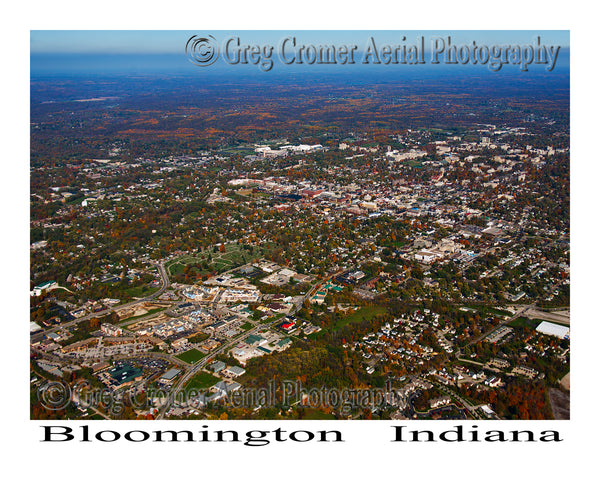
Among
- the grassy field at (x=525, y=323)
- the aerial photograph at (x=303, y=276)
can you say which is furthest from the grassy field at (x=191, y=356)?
the grassy field at (x=525, y=323)

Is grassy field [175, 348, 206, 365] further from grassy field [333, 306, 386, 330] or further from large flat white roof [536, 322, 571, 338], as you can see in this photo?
large flat white roof [536, 322, 571, 338]

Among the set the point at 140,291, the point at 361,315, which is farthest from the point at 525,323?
the point at 140,291

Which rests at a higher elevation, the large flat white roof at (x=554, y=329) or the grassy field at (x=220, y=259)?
the grassy field at (x=220, y=259)

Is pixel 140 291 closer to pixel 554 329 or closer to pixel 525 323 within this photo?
pixel 525 323

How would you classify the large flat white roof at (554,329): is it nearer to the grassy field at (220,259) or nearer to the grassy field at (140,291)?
the grassy field at (220,259)

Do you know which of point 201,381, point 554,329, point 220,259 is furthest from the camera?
point 220,259

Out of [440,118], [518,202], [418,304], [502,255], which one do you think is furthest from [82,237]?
[440,118]

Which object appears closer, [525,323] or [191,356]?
[191,356]
